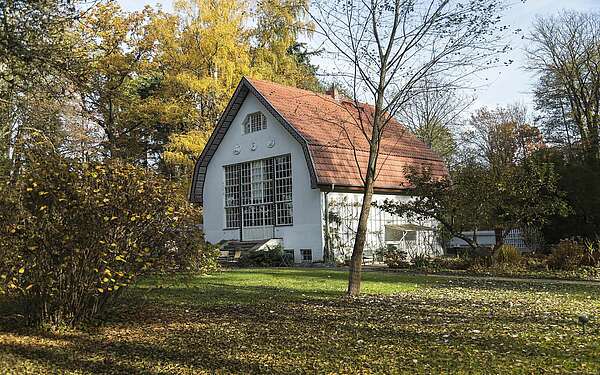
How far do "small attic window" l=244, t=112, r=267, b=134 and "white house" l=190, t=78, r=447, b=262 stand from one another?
5 cm

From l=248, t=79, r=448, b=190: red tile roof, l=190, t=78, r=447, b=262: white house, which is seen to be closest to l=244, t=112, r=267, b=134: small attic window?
l=190, t=78, r=447, b=262: white house

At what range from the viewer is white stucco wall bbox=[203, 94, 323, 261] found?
2434cm

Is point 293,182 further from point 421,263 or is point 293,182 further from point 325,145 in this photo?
point 421,263

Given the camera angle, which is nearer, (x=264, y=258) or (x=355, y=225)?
(x=264, y=258)

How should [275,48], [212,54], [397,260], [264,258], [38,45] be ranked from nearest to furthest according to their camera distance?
→ [38,45]
[397,260]
[264,258]
[212,54]
[275,48]

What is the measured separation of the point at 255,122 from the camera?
89.0ft

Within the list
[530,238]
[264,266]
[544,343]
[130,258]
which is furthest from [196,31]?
[544,343]

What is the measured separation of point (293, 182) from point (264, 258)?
366cm

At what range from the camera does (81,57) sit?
903 centimetres

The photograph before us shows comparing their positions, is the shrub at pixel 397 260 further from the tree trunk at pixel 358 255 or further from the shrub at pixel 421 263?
the tree trunk at pixel 358 255

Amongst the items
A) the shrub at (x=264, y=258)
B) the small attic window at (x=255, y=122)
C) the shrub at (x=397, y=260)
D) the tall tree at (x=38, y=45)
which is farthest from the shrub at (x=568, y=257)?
the tall tree at (x=38, y=45)

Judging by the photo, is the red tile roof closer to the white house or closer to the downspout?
the white house

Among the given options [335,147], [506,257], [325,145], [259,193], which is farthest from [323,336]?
[259,193]

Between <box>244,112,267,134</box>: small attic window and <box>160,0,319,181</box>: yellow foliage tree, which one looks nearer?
<box>244,112,267,134</box>: small attic window
